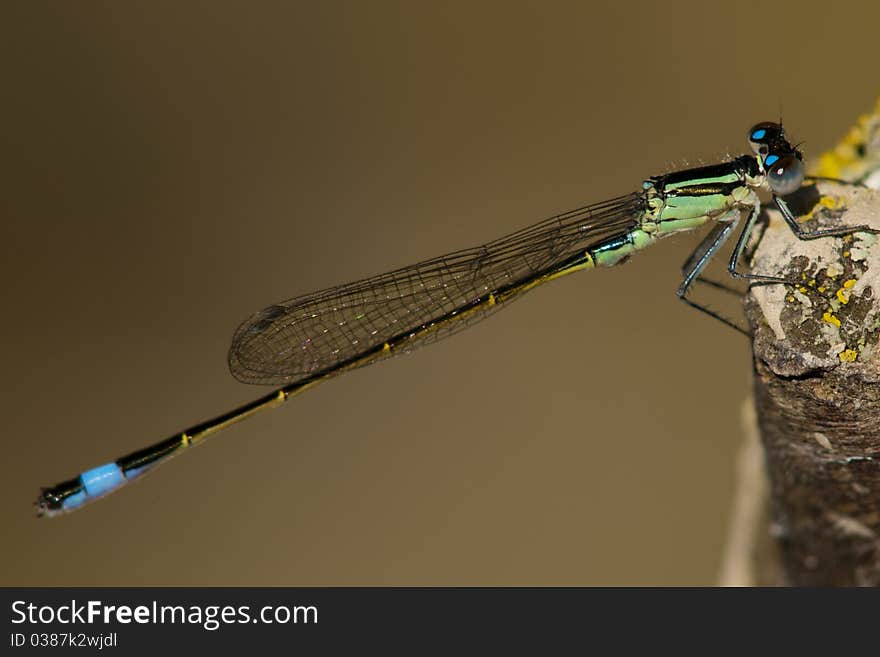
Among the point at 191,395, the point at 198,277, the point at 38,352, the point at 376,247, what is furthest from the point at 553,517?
the point at 38,352

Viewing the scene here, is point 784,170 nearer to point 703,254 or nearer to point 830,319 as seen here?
point 703,254

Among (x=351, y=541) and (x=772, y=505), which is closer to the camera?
(x=772, y=505)

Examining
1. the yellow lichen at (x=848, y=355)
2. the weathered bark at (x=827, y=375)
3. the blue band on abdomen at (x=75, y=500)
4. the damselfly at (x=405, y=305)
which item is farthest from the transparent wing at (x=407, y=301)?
the yellow lichen at (x=848, y=355)

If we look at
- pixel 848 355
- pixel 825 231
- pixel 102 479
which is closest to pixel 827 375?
pixel 848 355

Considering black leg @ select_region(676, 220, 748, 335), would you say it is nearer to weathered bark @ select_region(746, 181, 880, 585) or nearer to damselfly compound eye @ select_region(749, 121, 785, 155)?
damselfly compound eye @ select_region(749, 121, 785, 155)

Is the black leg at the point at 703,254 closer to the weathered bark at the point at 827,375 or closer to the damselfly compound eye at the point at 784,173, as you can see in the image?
the damselfly compound eye at the point at 784,173

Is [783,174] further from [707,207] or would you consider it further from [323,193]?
[323,193]
